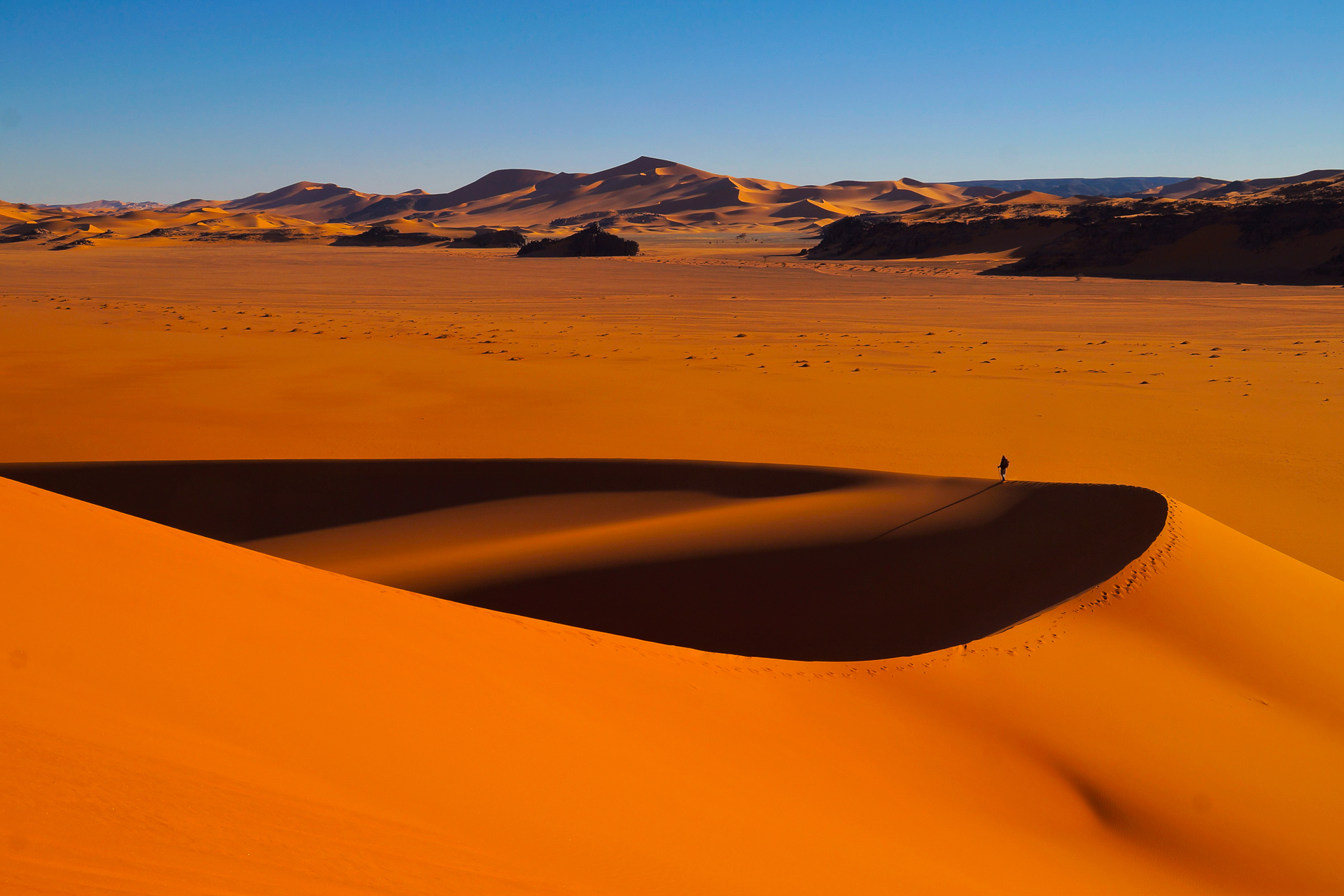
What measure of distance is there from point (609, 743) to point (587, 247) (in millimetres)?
64472

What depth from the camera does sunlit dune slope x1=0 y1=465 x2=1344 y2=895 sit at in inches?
105

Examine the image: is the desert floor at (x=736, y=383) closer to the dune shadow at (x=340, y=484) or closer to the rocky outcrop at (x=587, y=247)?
the dune shadow at (x=340, y=484)

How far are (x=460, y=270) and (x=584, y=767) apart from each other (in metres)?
51.2

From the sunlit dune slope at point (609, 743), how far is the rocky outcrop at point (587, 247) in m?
61.5

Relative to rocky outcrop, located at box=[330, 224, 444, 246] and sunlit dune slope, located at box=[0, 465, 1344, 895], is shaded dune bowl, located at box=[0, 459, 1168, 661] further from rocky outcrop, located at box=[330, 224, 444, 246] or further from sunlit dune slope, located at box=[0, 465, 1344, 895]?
rocky outcrop, located at box=[330, 224, 444, 246]

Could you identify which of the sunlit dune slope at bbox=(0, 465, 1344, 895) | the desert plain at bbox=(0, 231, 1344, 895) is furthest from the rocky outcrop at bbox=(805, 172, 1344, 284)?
the sunlit dune slope at bbox=(0, 465, 1344, 895)

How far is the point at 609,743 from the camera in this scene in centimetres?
400

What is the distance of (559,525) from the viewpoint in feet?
32.4

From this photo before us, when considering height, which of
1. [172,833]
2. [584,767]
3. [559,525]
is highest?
[172,833]

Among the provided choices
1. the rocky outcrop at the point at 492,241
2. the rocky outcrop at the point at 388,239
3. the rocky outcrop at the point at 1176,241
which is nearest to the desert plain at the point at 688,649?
the rocky outcrop at the point at 1176,241

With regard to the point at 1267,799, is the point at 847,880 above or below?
above

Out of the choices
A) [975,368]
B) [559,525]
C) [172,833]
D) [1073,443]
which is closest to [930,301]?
[975,368]

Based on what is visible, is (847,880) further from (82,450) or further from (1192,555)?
(82,450)

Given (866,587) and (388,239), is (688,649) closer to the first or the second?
(866,587)
